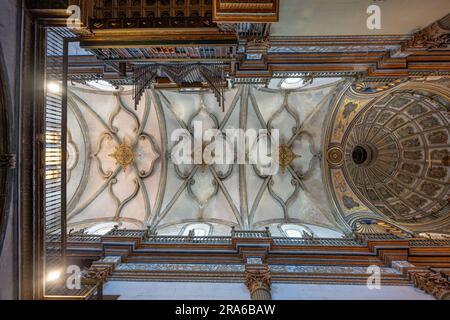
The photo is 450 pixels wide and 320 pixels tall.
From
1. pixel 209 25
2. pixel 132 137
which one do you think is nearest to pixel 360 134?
pixel 209 25

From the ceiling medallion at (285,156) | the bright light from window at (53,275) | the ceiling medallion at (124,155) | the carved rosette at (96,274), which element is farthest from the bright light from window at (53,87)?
the ceiling medallion at (285,156)

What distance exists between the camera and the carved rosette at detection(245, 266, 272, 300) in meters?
7.55

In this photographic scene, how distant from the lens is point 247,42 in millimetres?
7660

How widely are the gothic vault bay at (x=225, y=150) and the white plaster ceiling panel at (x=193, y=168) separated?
0.29 feet

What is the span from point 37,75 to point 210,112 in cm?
954

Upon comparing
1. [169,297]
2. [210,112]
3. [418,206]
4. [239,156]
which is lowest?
[169,297]

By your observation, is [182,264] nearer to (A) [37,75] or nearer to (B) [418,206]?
(A) [37,75]

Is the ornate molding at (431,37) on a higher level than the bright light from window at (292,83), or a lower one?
lower

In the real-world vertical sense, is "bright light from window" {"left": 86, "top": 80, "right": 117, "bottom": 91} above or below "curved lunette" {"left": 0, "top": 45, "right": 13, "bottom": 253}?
above

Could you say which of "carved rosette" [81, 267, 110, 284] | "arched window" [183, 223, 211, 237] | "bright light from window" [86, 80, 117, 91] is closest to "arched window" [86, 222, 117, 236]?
"arched window" [183, 223, 211, 237]

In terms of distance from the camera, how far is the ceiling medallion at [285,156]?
1486cm

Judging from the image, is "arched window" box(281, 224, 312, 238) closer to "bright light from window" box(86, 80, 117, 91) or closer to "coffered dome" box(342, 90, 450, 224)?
"coffered dome" box(342, 90, 450, 224)

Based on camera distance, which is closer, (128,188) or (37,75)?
(37,75)

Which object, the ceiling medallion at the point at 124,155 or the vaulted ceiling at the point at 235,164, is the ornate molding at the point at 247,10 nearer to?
the vaulted ceiling at the point at 235,164
